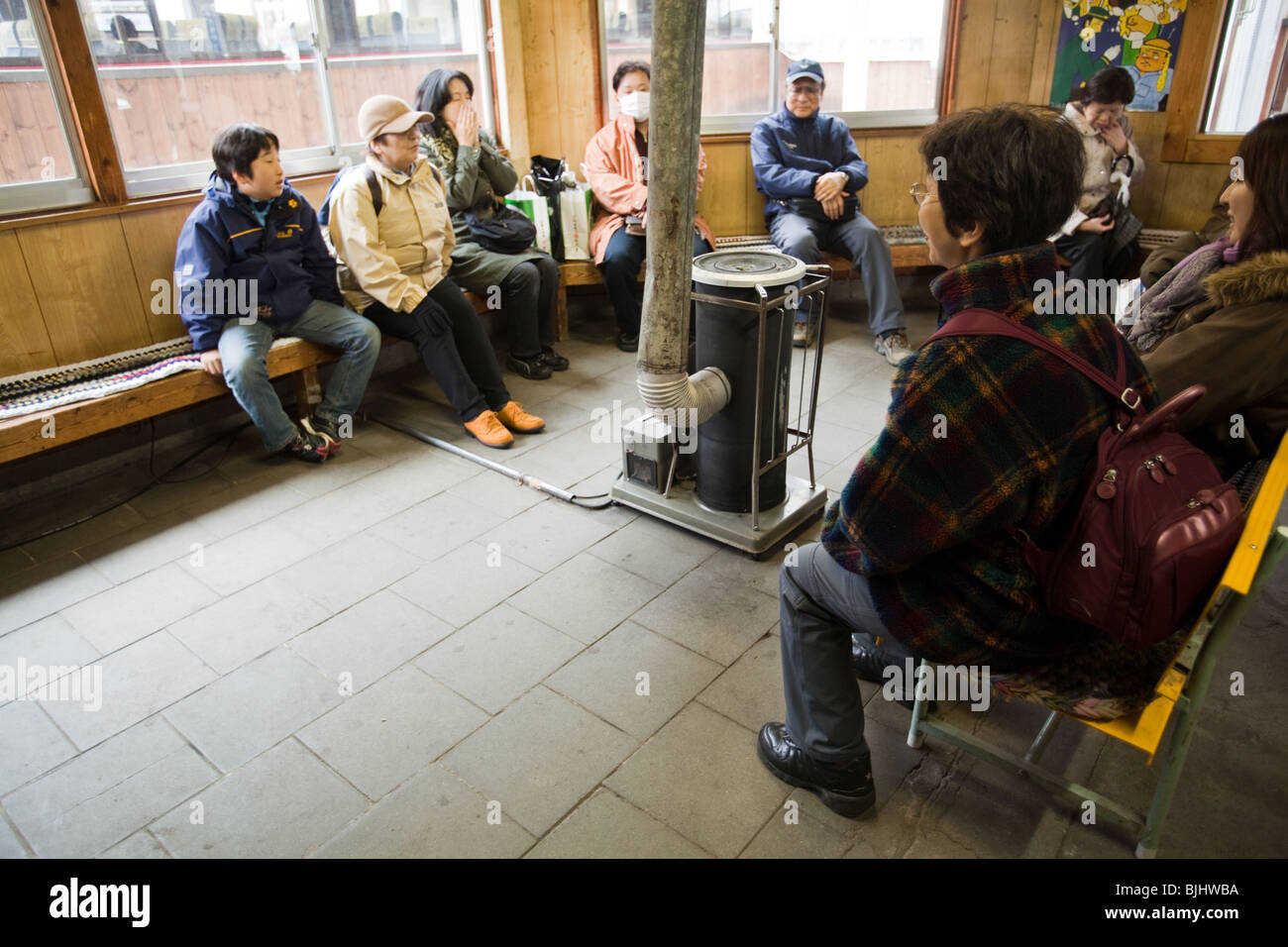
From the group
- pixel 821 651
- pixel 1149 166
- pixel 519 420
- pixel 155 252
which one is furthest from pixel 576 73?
pixel 821 651

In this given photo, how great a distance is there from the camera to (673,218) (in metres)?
2.77

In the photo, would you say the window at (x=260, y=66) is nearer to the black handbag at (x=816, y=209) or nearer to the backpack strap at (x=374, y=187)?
the backpack strap at (x=374, y=187)

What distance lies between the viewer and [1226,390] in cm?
200

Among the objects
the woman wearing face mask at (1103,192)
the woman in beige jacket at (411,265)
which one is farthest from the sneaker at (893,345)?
the woman in beige jacket at (411,265)

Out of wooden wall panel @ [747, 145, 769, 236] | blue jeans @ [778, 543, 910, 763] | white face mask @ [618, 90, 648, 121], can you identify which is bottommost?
blue jeans @ [778, 543, 910, 763]

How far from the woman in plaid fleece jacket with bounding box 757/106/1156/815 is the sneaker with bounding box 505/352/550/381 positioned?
3.13 meters

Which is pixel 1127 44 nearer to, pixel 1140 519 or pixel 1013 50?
pixel 1013 50

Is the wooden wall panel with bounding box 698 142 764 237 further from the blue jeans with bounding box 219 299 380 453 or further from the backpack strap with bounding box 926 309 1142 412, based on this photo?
the backpack strap with bounding box 926 309 1142 412

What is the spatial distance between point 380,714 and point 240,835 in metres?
0.45

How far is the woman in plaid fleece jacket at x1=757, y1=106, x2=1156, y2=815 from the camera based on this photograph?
146cm

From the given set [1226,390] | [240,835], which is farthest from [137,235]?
[1226,390]

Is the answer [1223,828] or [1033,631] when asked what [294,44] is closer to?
[1033,631]

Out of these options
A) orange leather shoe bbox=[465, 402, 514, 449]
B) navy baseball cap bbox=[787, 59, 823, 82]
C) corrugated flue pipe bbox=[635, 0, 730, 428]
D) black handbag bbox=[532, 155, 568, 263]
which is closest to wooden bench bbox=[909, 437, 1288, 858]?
corrugated flue pipe bbox=[635, 0, 730, 428]

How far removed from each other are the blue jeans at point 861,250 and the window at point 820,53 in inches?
34.0
